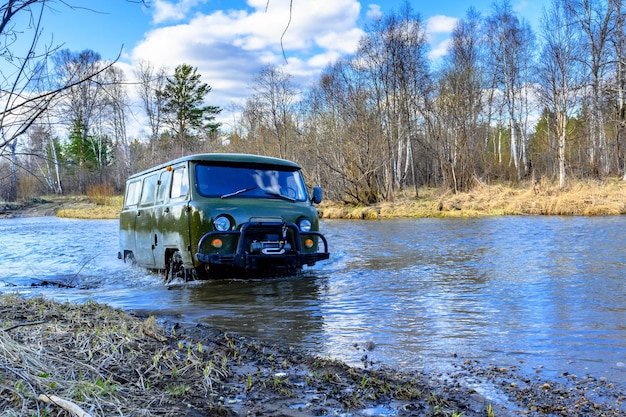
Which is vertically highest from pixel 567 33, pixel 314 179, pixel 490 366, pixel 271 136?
pixel 567 33

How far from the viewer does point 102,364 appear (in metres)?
3.37

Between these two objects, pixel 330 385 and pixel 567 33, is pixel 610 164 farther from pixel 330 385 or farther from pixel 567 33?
pixel 330 385

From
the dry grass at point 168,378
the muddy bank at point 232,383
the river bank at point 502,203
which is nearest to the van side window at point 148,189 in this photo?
the dry grass at point 168,378

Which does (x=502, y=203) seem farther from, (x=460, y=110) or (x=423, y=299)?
(x=423, y=299)

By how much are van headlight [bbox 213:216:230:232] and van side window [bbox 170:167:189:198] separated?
0.87 m

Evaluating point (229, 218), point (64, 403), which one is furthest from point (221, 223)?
point (64, 403)

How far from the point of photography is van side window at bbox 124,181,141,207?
430 inches

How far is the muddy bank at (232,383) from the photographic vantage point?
9.02 ft

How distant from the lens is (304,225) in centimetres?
855

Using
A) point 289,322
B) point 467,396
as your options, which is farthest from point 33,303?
point 467,396

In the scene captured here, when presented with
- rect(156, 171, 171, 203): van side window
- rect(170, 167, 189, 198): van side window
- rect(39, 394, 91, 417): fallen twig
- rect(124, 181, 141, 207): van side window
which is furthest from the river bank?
rect(39, 394, 91, 417): fallen twig

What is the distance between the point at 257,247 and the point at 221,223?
658 millimetres

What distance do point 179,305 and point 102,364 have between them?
12.1 feet

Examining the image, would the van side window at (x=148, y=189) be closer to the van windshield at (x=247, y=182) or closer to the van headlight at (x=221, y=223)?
the van windshield at (x=247, y=182)
